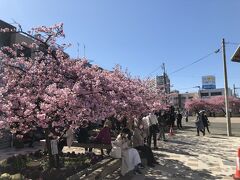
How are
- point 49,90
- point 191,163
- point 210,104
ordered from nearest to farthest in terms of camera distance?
point 49,90 < point 191,163 < point 210,104

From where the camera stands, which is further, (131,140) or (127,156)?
(131,140)

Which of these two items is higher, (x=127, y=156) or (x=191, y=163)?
(x=127, y=156)

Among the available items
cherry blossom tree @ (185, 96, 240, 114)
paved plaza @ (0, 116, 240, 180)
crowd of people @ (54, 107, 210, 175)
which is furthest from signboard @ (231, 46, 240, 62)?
cherry blossom tree @ (185, 96, 240, 114)

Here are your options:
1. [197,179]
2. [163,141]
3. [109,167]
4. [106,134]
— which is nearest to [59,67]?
[109,167]

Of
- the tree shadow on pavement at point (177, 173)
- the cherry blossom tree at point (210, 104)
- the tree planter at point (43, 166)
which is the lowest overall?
the tree shadow on pavement at point (177, 173)

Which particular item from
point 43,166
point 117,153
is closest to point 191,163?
point 117,153

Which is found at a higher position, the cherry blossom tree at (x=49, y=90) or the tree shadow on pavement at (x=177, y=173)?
the cherry blossom tree at (x=49, y=90)

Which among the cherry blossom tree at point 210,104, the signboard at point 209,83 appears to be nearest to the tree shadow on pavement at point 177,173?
the cherry blossom tree at point 210,104

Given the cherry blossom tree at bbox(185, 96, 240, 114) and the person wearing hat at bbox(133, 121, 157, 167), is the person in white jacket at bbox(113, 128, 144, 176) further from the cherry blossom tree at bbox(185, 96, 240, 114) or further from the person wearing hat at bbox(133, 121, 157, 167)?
the cherry blossom tree at bbox(185, 96, 240, 114)

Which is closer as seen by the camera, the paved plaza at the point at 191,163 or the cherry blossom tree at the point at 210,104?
the paved plaza at the point at 191,163

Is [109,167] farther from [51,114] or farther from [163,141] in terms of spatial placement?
[163,141]

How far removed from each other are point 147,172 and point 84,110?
3.51 m

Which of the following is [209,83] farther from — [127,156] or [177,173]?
[127,156]

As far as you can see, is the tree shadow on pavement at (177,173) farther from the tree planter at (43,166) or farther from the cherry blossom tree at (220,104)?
the cherry blossom tree at (220,104)
